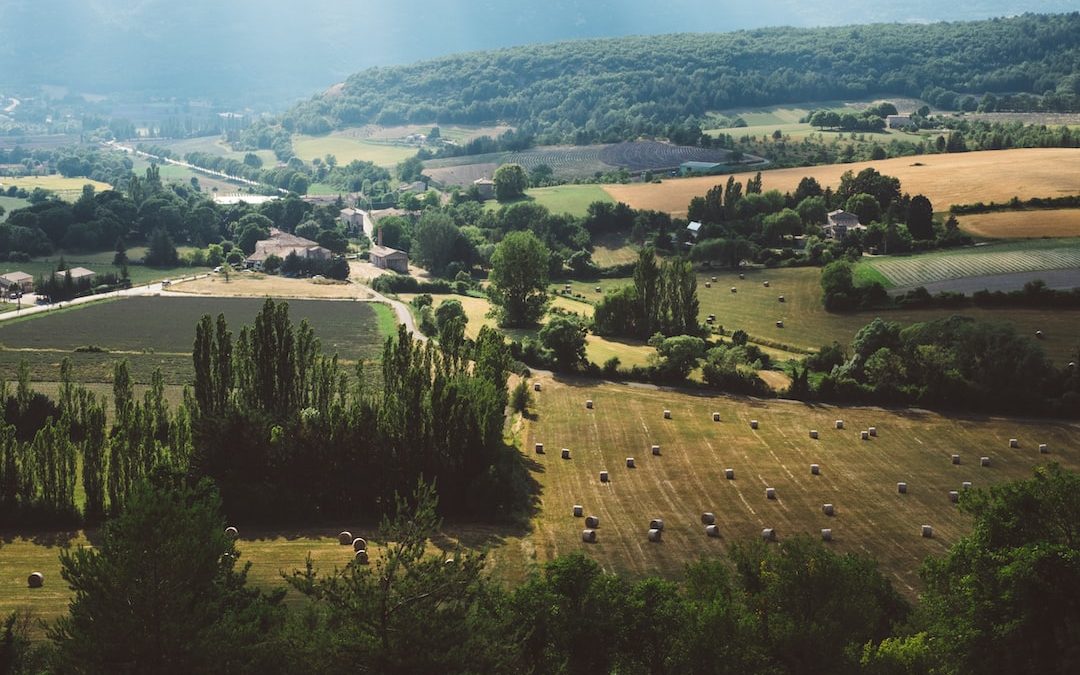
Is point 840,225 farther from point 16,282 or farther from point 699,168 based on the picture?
point 16,282

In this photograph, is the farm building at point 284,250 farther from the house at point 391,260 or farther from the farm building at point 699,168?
the farm building at point 699,168

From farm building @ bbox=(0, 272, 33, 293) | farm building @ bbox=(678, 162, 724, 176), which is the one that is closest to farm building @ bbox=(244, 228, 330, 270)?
farm building @ bbox=(0, 272, 33, 293)

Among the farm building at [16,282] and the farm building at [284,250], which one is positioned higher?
the farm building at [284,250]

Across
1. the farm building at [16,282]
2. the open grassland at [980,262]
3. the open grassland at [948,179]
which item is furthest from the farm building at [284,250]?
the open grassland at [980,262]

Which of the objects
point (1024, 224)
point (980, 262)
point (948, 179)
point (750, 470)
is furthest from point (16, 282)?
point (948, 179)

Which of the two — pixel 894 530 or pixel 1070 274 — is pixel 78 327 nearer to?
pixel 894 530
